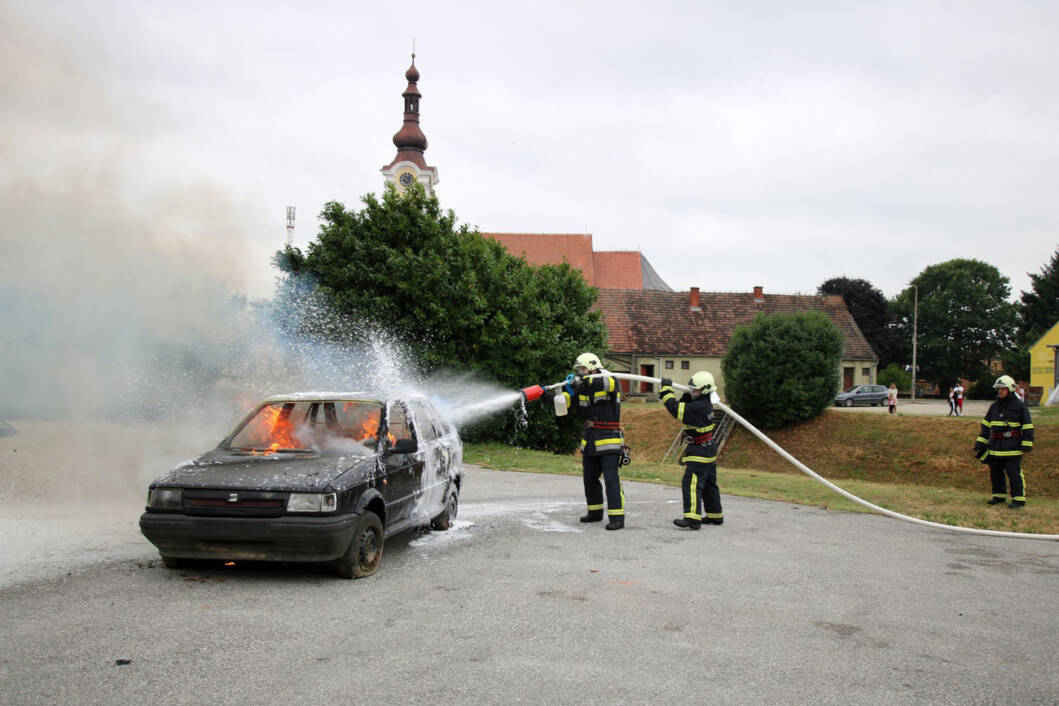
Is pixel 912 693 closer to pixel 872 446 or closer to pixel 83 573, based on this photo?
pixel 83 573

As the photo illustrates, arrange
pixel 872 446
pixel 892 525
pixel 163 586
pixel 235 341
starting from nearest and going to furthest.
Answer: pixel 163 586
pixel 892 525
pixel 235 341
pixel 872 446

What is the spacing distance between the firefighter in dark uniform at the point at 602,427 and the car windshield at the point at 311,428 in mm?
2522

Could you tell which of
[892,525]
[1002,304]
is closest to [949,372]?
[1002,304]

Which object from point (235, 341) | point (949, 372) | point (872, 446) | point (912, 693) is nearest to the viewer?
point (912, 693)

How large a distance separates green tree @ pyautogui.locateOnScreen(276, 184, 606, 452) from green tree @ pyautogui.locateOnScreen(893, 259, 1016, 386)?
59918 millimetres

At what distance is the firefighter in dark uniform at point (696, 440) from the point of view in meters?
9.07

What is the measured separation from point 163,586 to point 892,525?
8469 mm

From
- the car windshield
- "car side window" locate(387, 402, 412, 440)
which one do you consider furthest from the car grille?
"car side window" locate(387, 402, 412, 440)

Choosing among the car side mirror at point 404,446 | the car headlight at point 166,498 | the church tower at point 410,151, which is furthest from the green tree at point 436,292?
the church tower at point 410,151

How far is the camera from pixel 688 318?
55.6 metres

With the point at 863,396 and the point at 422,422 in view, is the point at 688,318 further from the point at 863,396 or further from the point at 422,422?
the point at 422,422

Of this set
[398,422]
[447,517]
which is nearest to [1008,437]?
[447,517]

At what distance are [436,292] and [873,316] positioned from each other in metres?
63.0

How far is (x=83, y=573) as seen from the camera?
6.21 m
